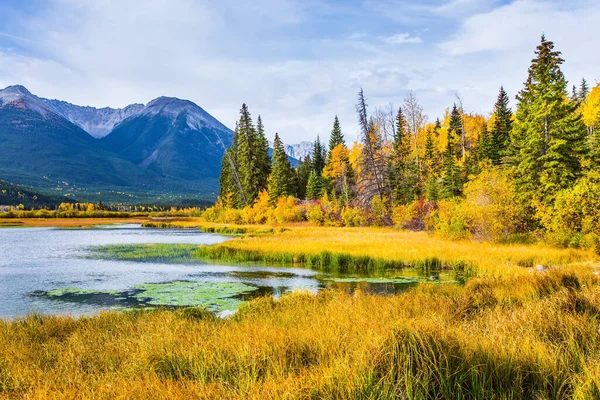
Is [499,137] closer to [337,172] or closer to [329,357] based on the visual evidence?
[337,172]

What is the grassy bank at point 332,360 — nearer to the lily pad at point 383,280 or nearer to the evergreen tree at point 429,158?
the lily pad at point 383,280

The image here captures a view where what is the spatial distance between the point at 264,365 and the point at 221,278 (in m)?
17.2

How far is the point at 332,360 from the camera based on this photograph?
5.32 meters

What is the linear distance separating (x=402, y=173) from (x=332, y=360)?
5497cm

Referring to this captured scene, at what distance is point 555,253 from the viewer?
72.4ft

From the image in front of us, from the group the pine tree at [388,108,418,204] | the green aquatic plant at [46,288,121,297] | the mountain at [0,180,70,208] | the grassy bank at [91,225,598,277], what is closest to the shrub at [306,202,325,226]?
the pine tree at [388,108,418,204]

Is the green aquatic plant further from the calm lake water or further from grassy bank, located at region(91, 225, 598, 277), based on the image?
grassy bank, located at region(91, 225, 598, 277)

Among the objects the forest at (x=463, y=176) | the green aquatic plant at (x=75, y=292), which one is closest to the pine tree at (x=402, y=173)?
the forest at (x=463, y=176)

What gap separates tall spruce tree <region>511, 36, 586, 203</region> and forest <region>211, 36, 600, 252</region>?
7 centimetres

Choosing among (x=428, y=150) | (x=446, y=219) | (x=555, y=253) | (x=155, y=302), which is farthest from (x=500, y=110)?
(x=155, y=302)

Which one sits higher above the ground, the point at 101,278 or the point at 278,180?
the point at 278,180

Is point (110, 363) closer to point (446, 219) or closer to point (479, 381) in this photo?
point (479, 381)

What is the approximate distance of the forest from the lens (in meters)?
27.7

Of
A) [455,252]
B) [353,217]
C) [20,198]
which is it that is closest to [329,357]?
[455,252]
